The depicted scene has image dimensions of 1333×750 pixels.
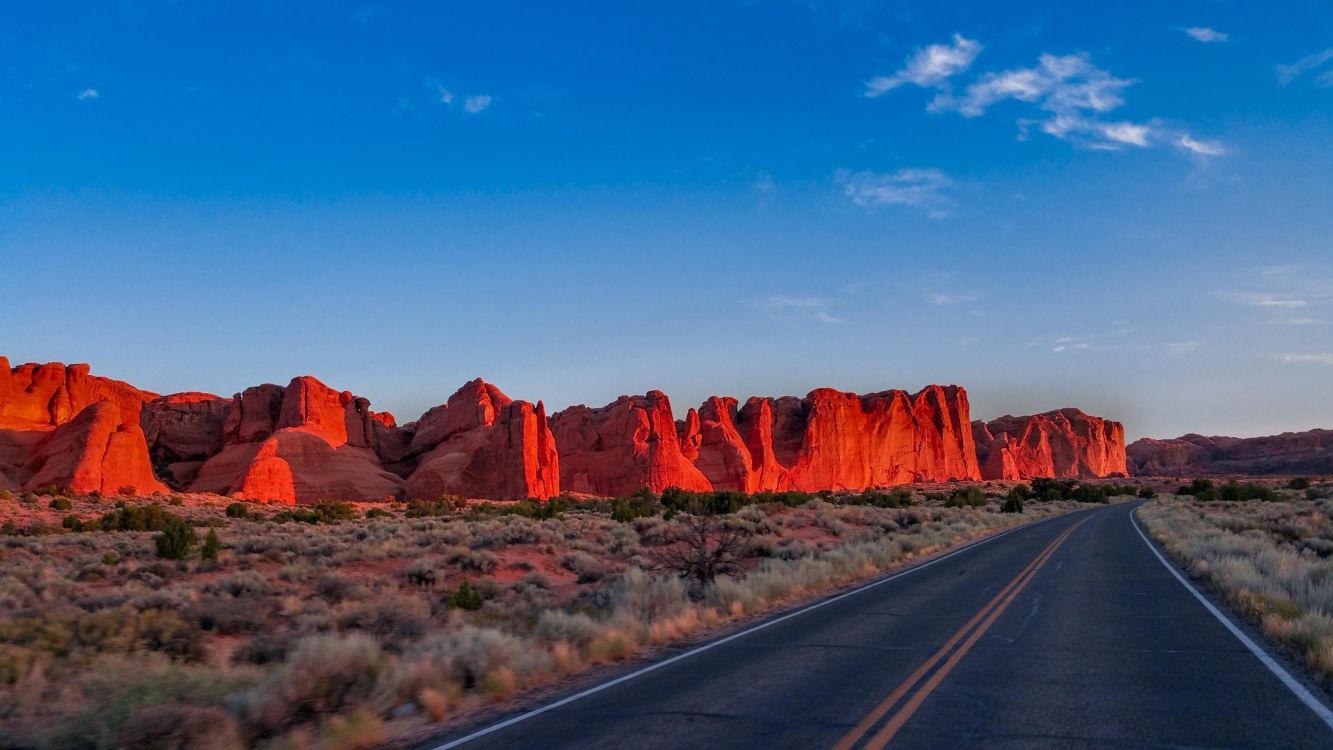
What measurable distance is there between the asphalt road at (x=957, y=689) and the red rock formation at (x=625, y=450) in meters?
71.7

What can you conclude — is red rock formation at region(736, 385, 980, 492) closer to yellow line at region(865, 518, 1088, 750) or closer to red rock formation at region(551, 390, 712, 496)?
red rock formation at region(551, 390, 712, 496)

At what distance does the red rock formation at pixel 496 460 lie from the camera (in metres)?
73.3

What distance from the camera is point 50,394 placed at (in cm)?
7775

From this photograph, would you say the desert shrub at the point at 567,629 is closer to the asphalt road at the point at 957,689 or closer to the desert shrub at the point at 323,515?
the asphalt road at the point at 957,689

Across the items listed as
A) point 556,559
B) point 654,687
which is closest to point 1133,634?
point 654,687

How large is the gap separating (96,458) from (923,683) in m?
66.7

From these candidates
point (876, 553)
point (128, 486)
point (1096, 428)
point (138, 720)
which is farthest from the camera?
point (1096, 428)

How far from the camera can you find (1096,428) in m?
177

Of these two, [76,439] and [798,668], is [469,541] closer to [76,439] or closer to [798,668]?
[798,668]

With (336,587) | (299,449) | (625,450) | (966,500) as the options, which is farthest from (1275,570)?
(625,450)

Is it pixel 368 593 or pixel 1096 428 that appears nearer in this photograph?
pixel 368 593

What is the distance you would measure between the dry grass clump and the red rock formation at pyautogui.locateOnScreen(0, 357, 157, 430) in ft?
269

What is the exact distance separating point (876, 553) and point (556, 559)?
953 centimetres

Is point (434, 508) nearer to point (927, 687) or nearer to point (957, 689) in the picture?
point (927, 687)
